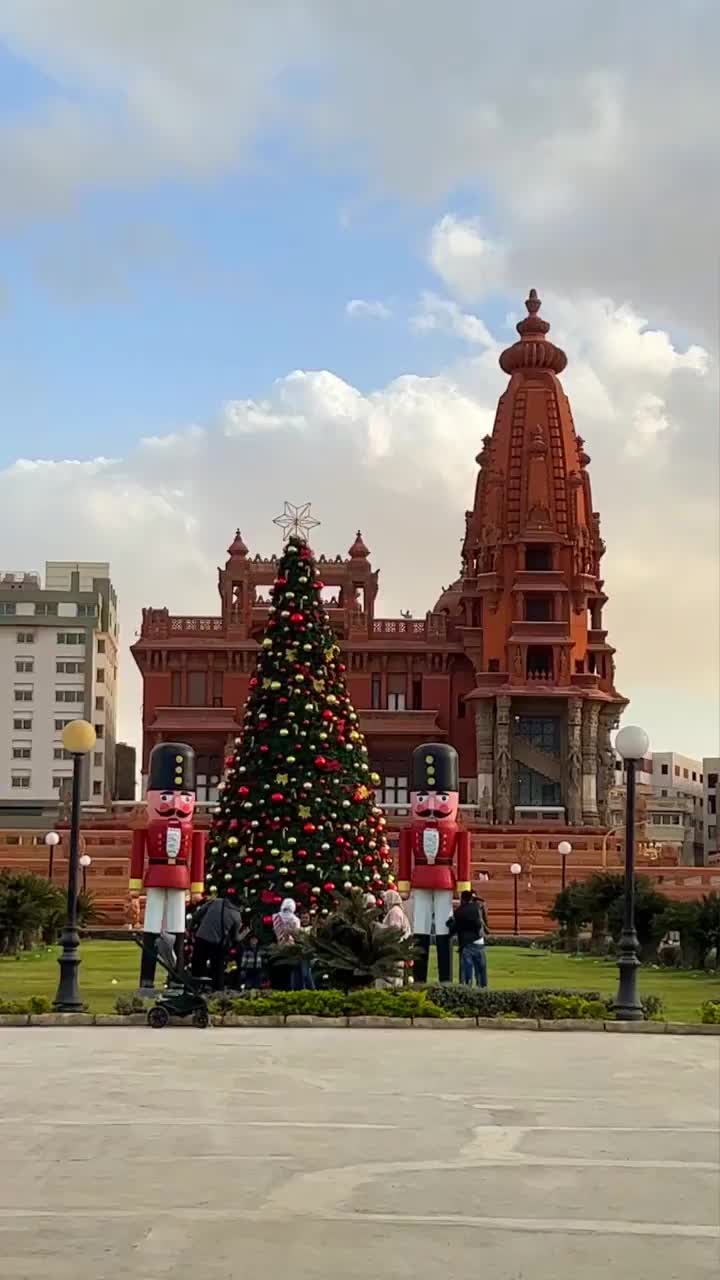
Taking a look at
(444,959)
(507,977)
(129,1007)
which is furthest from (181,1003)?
(507,977)

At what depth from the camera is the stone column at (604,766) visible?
71438mm

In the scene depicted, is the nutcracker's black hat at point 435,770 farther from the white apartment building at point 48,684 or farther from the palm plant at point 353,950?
the white apartment building at point 48,684

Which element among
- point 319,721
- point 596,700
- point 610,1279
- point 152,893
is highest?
point 596,700

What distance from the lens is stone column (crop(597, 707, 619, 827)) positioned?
71438mm

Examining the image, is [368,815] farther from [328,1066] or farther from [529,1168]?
[529,1168]

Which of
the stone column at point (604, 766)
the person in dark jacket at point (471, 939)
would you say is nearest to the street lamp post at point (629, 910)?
the person in dark jacket at point (471, 939)

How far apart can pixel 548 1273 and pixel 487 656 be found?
66.6 metres

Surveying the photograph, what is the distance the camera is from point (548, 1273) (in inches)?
275

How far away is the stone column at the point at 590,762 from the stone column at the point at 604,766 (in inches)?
21.2

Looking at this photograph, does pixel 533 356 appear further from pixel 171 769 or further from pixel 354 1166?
pixel 354 1166

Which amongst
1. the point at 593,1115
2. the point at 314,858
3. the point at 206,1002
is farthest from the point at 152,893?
the point at 593,1115

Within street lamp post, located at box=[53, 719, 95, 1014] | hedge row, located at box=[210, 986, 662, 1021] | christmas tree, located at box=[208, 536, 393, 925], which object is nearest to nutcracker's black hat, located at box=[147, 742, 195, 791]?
christmas tree, located at box=[208, 536, 393, 925]

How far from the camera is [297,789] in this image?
24031mm

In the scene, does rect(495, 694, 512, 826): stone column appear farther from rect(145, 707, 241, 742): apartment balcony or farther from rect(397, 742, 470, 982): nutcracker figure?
rect(397, 742, 470, 982): nutcracker figure
